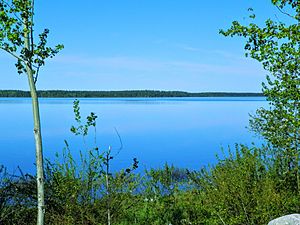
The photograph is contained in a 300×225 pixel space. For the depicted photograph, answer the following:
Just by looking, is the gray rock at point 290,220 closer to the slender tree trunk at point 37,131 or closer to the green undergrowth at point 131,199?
the green undergrowth at point 131,199

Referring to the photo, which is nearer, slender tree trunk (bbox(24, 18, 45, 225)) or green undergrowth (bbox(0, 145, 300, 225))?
slender tree trunk (bbox(24, 18, 45, 225))

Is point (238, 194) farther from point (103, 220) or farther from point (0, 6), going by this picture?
point (0, 6)

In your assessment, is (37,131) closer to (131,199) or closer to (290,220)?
(131,199)

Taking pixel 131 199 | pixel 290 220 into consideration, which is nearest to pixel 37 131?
pixel 131 199

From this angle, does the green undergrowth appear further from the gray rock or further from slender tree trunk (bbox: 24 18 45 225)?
slender tree trunk (bbox: 24 18 45 225)

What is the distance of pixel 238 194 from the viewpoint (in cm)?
707

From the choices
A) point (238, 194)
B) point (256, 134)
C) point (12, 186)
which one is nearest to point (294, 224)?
point (238, 194)

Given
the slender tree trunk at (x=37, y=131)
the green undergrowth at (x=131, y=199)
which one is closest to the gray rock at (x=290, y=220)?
the green undergrowth at (x=131, y=199)

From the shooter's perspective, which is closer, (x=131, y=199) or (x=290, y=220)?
(x=290, y=220)

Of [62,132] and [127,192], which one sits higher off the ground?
[127,192]

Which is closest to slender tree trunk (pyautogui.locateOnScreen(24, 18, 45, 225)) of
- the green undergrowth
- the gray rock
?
the green undergrowth

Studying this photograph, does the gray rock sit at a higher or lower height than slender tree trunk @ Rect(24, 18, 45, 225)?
lower

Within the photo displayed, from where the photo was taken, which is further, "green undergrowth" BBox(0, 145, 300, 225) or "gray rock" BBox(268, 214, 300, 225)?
"green undergrowth" BBox(0, 145, 300, 225)

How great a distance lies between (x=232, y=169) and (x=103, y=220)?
2.28 m
